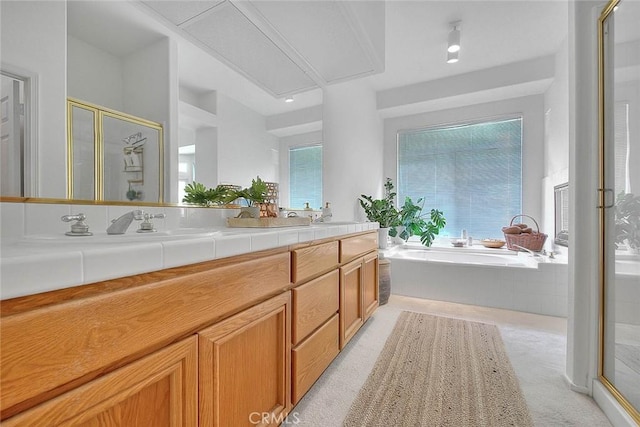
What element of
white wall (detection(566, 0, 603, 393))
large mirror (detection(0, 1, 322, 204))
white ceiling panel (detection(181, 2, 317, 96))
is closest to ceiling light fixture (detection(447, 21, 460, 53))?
white wall (detection(566, 0, 603, 393))

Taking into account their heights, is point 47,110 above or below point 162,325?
above

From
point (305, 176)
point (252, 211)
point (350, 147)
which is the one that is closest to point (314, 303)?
point (252, 211)

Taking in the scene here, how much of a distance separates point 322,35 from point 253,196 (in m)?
1.22

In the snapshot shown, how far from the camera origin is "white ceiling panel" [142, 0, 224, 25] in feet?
4.28

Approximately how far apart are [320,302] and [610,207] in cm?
149

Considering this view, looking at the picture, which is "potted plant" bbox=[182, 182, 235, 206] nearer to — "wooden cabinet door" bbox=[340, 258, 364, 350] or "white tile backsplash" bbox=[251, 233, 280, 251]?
"white tile backsplash" bbox=[251, 233, 280, 251]

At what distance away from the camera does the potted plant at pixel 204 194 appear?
4.67ft

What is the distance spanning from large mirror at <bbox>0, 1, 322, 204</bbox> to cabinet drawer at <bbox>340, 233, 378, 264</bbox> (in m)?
0.76

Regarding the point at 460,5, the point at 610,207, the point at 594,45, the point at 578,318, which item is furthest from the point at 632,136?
the point at 460,5

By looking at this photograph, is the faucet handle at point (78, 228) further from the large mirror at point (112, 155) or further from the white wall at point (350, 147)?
the white wall at point (350, 147)

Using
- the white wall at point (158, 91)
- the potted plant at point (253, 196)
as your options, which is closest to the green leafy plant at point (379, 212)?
the potted plant at point (253, 196)

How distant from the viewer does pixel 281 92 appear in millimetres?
2068

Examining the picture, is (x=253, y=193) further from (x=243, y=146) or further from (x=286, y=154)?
(x=286, y=154)

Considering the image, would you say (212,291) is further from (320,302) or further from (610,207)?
(610,207)
